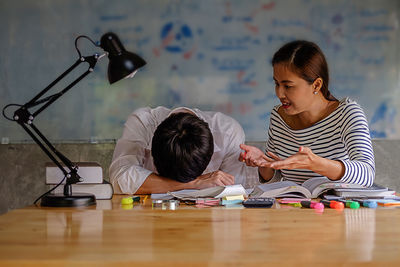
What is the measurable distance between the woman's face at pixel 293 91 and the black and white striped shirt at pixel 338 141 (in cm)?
13

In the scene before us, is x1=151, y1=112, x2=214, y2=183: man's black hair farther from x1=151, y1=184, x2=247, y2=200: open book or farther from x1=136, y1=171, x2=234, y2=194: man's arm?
x1=151, y1=184, x2=247, y2=200: open book

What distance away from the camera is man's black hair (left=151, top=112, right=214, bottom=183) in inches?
73.9

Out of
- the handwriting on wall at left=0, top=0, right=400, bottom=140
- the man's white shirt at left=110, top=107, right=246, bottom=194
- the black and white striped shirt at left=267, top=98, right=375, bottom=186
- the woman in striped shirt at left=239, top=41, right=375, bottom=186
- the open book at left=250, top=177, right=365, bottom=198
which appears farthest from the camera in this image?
the handwriting on wall at left=0, top=0, right=400, bottom=140

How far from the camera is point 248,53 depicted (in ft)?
10.9

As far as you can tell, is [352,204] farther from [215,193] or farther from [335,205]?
[215,193]

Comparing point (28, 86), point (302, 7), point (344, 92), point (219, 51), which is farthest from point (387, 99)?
point (28, 86)

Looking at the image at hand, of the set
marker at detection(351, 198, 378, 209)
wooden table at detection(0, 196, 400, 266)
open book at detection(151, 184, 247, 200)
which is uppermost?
open book at detection(151, 184, 247, 200)

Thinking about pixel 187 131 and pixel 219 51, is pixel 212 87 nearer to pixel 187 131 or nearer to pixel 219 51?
pixel 219 51

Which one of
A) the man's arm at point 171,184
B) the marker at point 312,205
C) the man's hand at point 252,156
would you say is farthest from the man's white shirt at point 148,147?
the marker at point 312,205

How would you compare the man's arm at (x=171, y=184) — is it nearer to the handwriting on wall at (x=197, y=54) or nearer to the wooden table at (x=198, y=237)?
the wooden table at (x=198, y=237)

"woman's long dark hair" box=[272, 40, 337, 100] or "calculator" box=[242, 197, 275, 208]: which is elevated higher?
"woman's long dark hair" box=[272, 40, 337, 100]

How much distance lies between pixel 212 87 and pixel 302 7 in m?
0.82

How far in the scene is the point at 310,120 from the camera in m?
2.25

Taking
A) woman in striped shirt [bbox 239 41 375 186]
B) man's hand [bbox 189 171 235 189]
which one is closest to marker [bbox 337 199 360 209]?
woman in striped shirt [bbox 239 41 375 186]
